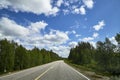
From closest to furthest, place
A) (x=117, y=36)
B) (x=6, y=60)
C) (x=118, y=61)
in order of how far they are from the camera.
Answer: (x=6, y=60) → (x=117, y=36) → (x=118, y=61)

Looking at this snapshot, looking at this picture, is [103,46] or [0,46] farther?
[103,46]

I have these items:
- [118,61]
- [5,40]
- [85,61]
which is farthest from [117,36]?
[85,61]

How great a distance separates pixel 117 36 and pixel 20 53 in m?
26.3

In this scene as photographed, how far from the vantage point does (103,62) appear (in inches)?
3022

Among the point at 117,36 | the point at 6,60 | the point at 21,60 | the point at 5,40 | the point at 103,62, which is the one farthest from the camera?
the point at 103,62

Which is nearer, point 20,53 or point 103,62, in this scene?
point 20,53

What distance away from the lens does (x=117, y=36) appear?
55219mm

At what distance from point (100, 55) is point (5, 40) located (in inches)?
1771

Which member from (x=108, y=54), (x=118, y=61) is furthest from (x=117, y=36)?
(x=108, y=54)

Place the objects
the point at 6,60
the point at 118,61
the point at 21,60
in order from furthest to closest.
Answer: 1. the point at 118,61
2. the point at 21,60
3. the point at 6,60

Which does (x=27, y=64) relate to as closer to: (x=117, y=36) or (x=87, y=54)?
(x=117, y=36)

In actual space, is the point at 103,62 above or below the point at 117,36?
below

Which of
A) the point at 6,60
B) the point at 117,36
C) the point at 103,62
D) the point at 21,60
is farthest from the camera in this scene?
the point at 103,62

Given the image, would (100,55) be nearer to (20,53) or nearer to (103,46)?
(103,46)
